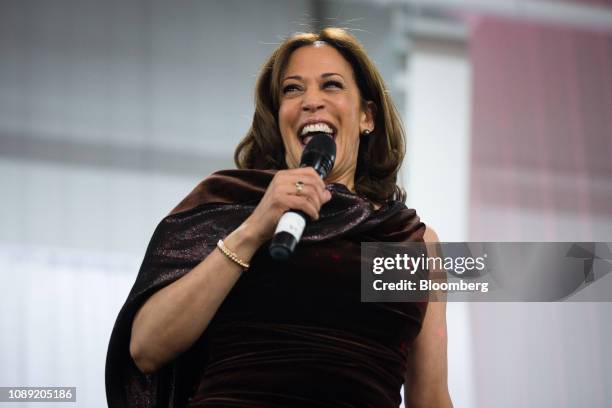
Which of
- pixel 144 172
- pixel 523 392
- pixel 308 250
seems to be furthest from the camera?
pixel 144 172

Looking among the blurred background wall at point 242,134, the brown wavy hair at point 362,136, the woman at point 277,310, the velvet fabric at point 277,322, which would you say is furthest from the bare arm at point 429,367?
the blurred background wall at point 242,134

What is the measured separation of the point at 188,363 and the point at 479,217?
2055mm

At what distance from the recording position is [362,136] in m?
1.76

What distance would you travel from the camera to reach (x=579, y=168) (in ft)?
11.3

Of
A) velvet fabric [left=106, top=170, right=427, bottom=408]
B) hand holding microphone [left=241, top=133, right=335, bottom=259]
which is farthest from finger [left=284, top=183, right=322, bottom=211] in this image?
velvet fabric [left=106, top=170, right=427, bottom=408]

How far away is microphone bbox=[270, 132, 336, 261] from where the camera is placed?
112 centimetres

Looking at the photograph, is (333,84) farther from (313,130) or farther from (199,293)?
(199,293)

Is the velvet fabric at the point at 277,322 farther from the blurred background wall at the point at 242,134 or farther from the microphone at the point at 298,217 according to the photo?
the blurred background wall at the point at 242,134

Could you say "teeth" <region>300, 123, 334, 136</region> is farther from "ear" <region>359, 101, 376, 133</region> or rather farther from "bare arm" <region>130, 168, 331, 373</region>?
"bare arm" <region>130, 168, 331, 373</region>

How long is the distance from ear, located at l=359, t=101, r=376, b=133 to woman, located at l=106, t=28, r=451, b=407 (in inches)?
3.7

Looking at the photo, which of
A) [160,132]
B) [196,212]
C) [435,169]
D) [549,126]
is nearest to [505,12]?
[549,126]

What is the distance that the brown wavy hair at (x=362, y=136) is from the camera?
5.56ft

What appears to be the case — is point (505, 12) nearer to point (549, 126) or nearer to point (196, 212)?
point (549, 126)
